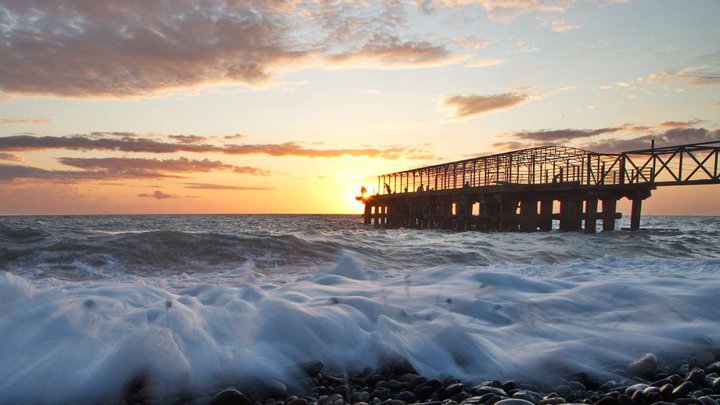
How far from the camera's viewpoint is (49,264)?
1014cm

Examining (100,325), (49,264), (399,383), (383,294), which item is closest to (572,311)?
(383,294)

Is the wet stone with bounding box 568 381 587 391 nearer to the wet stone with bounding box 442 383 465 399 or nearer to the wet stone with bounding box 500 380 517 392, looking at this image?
the wet stone with bounding box 500 380 517 392

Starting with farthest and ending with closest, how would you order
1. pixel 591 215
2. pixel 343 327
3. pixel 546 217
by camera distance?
pixel 546 217 → pixel 591 215 → pixel 343 327

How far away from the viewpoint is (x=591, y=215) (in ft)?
79.8

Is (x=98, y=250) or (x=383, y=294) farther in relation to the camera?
(x=98, y=250)

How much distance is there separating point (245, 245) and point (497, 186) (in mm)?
18913

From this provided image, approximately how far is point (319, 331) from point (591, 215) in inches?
919

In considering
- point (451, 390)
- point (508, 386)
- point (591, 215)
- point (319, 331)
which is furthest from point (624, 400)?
point (591, 215)

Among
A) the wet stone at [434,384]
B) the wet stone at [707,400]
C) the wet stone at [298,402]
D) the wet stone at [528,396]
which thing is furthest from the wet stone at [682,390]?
the wet stone at [298,402]

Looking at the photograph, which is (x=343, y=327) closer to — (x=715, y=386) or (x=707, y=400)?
(x=707, y=400)

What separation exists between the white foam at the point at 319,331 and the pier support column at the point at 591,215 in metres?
18.6

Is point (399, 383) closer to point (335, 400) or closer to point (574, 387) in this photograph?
point (335, 400)

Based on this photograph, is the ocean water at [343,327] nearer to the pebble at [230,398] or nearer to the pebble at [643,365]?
the pebble at [643,365]

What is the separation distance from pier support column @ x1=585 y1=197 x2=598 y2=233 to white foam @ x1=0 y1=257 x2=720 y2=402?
61.0 ft
